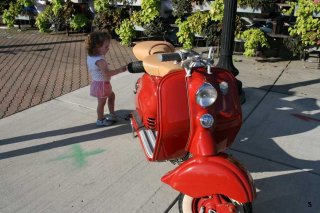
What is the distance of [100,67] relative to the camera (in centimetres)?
382

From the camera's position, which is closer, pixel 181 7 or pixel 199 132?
pixel 199 132

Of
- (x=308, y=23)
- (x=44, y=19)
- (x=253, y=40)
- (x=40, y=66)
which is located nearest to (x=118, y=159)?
(x=40, y=66)

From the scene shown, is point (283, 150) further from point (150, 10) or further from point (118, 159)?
point (150, 10)

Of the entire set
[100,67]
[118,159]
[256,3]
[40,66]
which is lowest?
[118,159]

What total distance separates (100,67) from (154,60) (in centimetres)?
94

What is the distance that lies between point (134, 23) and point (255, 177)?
572 cm

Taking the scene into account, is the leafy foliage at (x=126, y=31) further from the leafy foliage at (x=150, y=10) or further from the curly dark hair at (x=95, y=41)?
the curly dark hair at (x=95, y=41)

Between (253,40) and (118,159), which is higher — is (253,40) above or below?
above

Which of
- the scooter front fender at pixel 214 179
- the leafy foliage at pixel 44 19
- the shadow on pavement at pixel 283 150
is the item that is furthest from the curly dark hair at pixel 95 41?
the leafy foliage at pixel 44 19

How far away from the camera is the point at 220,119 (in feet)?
8.14

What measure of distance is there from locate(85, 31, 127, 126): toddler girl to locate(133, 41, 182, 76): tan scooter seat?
0.90 ft

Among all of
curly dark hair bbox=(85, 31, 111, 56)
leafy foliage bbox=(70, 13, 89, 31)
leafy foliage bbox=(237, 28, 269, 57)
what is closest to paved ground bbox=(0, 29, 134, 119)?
leafy foliage bbox=(70, 13, 89, 31)

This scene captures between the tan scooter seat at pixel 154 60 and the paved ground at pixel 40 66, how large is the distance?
6.42ft

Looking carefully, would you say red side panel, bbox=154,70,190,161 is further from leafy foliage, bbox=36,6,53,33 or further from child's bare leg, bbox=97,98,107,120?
leafy foliage, bbox=36,6,53,33
